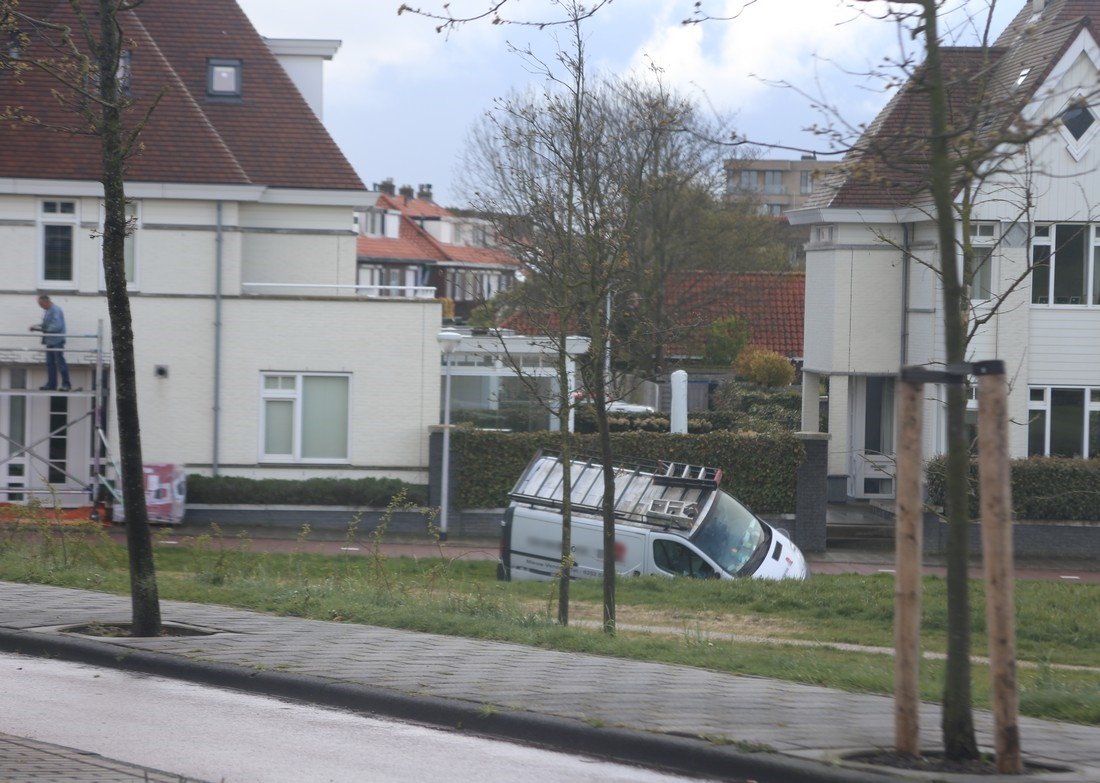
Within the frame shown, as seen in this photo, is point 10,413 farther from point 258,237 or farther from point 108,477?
point 258,237

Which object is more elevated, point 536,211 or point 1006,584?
point 536,211

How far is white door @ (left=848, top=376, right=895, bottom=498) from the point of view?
2936cm

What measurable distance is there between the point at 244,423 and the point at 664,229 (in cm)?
2216

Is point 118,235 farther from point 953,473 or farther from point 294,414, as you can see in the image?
point 294,414

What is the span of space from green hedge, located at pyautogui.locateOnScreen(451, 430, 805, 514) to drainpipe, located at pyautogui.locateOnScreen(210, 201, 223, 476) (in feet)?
15.2

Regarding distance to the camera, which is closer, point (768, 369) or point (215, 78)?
point (215, 78)

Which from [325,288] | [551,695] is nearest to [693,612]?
[551,695]

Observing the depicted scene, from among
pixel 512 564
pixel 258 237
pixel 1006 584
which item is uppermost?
pixel 258 237

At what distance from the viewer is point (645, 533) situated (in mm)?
17594

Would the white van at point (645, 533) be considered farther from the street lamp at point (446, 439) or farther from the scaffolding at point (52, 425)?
the scaffolding at point (52, 425)

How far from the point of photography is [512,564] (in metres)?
17.9

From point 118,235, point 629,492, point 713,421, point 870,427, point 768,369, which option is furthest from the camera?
point 768,369

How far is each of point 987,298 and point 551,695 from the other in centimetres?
1812

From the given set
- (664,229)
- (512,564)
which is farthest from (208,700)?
(664,229)
